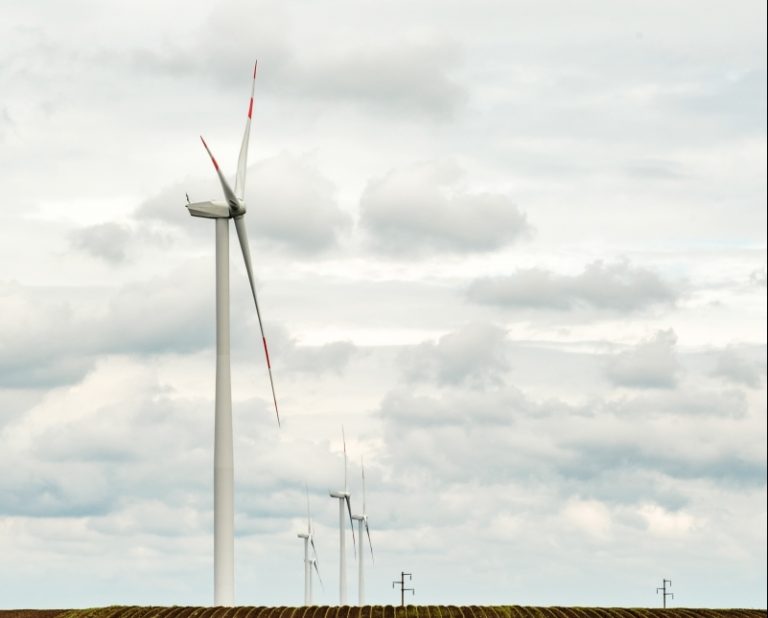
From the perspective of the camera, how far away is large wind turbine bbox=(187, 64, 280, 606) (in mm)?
98062

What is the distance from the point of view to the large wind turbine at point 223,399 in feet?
322

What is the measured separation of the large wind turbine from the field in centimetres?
890

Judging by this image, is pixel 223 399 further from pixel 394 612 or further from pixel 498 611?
pixel 498 611

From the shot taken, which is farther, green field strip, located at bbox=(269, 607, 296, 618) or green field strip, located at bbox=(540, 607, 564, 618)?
green field strip, located at bbox=(540, 607, 564, 618)

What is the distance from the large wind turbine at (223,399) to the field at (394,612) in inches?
350

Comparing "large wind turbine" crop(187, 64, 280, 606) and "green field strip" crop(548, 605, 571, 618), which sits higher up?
"large wind turbine" crop(187, 64, 280, 606)

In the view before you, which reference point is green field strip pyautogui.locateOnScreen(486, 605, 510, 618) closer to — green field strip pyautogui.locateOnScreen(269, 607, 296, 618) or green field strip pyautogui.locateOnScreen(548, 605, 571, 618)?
green field strip pyautogui.locateOnScreen(548, 605, 571, 618)

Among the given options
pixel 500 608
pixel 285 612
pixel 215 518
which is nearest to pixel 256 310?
pixel 215 518

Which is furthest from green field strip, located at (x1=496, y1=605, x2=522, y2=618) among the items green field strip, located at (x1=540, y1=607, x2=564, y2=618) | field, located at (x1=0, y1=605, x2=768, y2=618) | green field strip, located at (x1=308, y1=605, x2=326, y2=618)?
green field strip, located at (x1=308, y1=605, x2=326, y2=618)

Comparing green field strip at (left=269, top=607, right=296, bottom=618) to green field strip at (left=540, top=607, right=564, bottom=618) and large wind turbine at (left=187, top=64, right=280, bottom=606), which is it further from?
green field strip at (left=540, top=607, right=564, bottom=618)

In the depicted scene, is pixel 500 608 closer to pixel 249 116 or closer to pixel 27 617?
pixel 27 617

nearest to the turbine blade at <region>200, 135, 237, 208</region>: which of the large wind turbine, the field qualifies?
the large wind turbine

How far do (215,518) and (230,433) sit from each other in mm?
6462

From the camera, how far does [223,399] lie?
100188 millimetres
